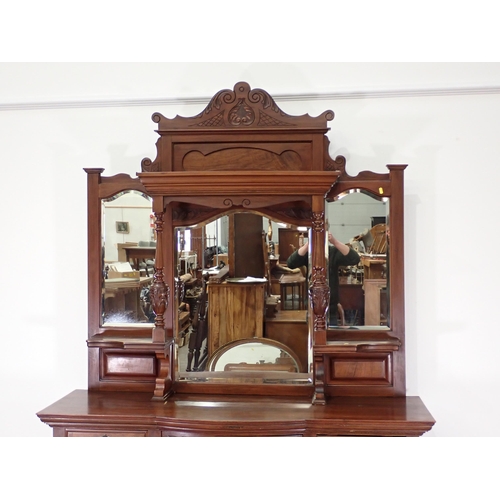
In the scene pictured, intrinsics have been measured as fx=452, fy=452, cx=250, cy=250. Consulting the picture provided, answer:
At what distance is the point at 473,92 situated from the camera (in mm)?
2092

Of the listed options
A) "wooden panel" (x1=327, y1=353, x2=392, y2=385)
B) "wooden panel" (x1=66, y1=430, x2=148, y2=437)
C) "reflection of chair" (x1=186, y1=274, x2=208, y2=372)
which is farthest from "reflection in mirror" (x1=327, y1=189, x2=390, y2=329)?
"wooden panel" (x1=66, y1=430, x2=148, y2=437)

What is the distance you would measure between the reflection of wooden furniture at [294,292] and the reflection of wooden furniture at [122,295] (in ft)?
2.04

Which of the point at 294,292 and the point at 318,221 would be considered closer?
the point at 318,221

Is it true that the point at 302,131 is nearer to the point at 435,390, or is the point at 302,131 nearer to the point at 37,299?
the point at 435,390

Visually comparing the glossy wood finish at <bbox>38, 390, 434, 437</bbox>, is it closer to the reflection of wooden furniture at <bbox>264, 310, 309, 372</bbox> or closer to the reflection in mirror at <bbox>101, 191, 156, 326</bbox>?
the reflection of wooden furniture at <bbox>264, 310, 309, 372</bbox>

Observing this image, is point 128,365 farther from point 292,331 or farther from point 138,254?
point 292,331

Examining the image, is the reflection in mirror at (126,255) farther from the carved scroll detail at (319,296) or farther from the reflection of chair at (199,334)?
the carved scroll detail at (319,296)

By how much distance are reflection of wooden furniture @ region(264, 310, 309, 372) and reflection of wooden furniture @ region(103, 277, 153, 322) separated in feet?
1.99

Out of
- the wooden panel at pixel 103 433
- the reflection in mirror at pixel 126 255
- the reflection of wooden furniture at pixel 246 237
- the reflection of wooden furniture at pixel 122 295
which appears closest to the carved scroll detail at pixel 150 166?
the reflection in mirror at pixel 126 255

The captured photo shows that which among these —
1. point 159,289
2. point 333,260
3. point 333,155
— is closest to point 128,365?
point 159,289

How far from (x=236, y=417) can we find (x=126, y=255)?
0.87m

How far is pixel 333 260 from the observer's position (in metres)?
2.03

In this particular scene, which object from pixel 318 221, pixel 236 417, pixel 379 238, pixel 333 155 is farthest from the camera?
pixel 333 155

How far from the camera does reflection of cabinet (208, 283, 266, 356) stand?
80.9 inches
